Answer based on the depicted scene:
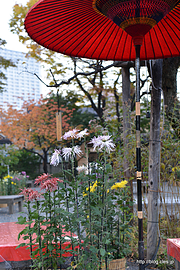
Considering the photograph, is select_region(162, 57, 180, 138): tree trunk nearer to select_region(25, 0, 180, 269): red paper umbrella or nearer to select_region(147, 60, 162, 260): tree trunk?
select_region(147, 60, 162, 260): tree trunk

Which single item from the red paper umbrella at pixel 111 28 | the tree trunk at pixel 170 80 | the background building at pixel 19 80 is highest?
the background building at pixel 19 80

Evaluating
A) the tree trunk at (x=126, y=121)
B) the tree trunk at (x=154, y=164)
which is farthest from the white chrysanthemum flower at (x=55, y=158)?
the tree trunk at (x=126, y=121)

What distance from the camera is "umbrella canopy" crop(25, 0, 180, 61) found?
3.50 feet

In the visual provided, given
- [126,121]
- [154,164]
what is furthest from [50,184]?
[126,121]

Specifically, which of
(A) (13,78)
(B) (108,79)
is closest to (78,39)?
(B) (108,79)

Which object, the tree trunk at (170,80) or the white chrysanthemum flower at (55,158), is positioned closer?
the white chrysanthemum flower at (55,158)

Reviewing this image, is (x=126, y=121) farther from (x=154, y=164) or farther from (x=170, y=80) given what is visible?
(x=170, y=80)

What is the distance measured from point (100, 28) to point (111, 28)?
0.07 meters

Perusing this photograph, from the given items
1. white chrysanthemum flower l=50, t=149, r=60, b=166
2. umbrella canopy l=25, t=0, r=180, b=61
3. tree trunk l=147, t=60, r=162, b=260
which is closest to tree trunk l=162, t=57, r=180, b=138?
tree trunk l=147, t=60, r=162, b=260

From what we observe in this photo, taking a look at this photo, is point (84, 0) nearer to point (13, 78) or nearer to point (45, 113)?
point (13, 78)

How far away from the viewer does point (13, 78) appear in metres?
7.64

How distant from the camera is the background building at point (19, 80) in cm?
654

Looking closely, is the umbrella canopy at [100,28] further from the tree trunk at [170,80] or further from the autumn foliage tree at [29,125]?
the autumn foliage tree at [29,125]

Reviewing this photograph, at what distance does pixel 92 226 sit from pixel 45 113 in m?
9.12
